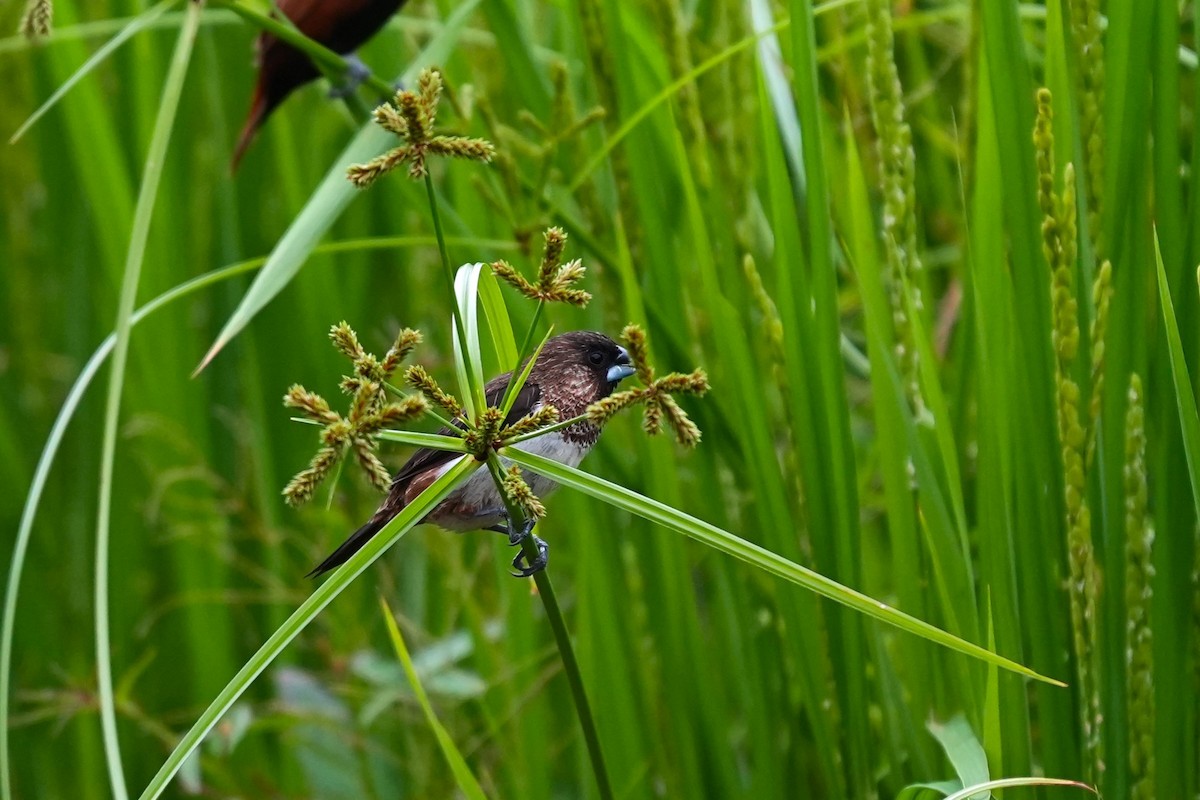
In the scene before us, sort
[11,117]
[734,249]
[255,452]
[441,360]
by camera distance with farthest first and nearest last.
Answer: [11,117] < [255,452] < [441,360] < [734,249]

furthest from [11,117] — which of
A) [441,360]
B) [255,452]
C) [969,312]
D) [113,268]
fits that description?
[969,312]

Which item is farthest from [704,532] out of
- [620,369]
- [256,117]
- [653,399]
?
[256,117]

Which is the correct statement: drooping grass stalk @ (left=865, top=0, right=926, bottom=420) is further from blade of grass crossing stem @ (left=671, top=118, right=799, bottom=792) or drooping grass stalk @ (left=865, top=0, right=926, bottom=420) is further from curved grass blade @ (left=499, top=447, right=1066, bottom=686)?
curved grass blade @ (left=499, top=447, right=1066, bottom=686)

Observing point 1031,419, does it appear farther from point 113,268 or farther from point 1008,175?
point 113,268

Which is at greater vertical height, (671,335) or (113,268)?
(113,268)

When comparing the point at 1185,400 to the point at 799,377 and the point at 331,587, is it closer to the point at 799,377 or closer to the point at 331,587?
the point at 799,377

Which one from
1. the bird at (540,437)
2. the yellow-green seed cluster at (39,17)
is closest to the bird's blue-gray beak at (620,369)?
the bird at (540,437)
